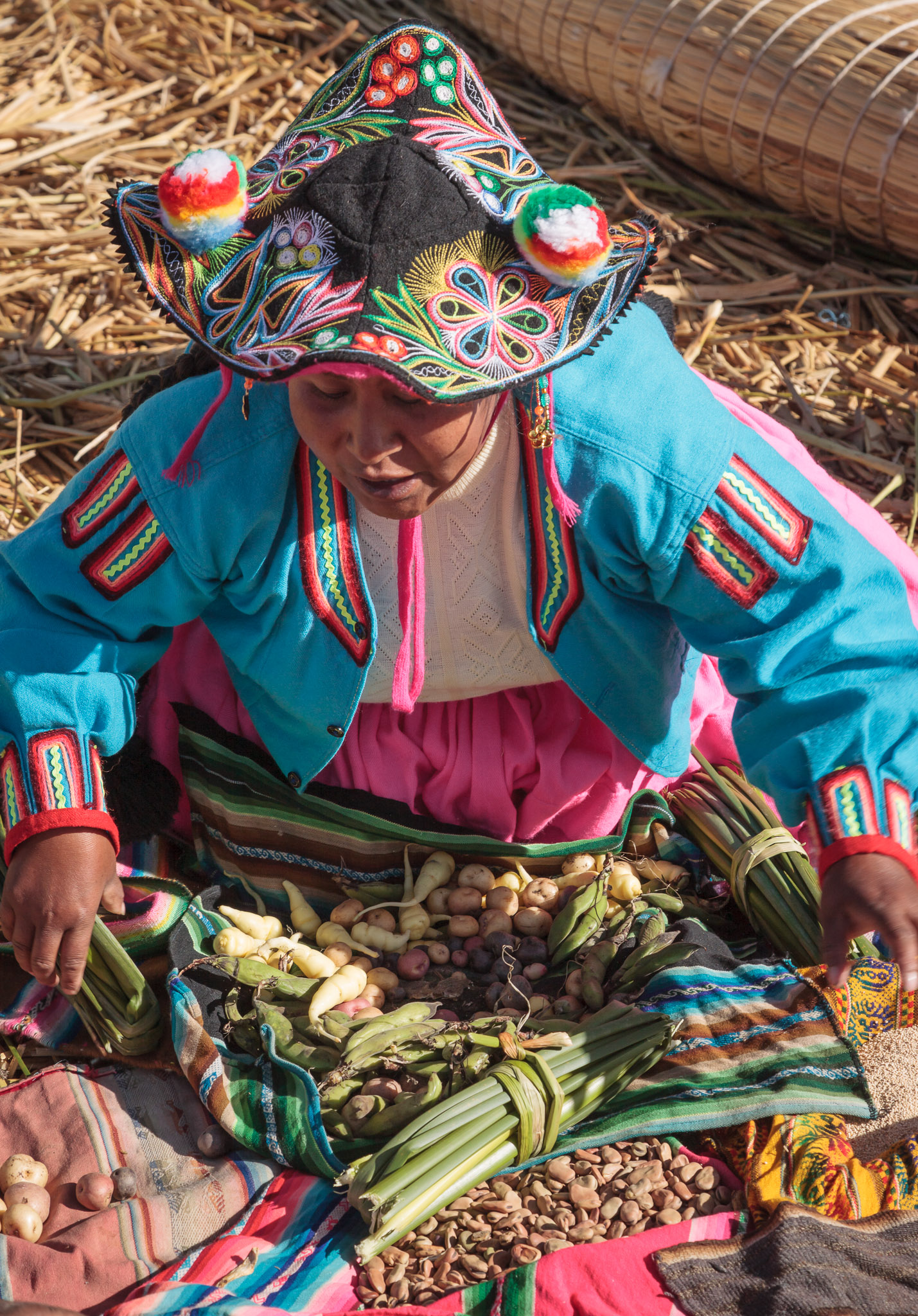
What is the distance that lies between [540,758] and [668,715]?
0.84ft

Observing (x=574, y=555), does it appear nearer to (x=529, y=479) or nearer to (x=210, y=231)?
(x=529, y=479)

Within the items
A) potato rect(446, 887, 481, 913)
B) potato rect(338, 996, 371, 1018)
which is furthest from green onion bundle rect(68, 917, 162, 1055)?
potato rect(446, 887, 481, 913)

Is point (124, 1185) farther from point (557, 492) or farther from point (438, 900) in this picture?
point (557, 492)

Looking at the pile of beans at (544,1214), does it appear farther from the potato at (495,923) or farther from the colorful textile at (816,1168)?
the potato at (495,923)

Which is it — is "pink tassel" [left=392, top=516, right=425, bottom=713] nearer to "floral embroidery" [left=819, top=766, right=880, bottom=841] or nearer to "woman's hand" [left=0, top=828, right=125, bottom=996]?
"woman's hand" [left=0, top=828, right=125, bottom=996]

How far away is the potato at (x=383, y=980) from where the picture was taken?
2.11 meters

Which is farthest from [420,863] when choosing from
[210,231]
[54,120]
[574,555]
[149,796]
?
[54,120]

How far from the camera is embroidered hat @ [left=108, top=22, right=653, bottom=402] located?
1458mm

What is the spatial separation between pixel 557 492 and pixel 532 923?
0.76 meters

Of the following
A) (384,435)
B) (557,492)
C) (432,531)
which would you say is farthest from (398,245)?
(432,531)

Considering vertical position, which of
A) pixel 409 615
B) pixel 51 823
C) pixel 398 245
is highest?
pixel 398 245

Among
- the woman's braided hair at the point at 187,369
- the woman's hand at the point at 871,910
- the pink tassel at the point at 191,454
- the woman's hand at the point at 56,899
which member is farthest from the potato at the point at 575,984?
the woman's braided hair at the point at 187,369

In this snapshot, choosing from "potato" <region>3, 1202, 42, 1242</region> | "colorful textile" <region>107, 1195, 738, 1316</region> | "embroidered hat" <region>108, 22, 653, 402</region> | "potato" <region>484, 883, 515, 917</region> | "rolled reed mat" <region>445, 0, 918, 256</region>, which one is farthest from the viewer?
"rolled reed mat" <region>445, 0, 918, 256</region>

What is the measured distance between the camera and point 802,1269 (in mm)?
1568
